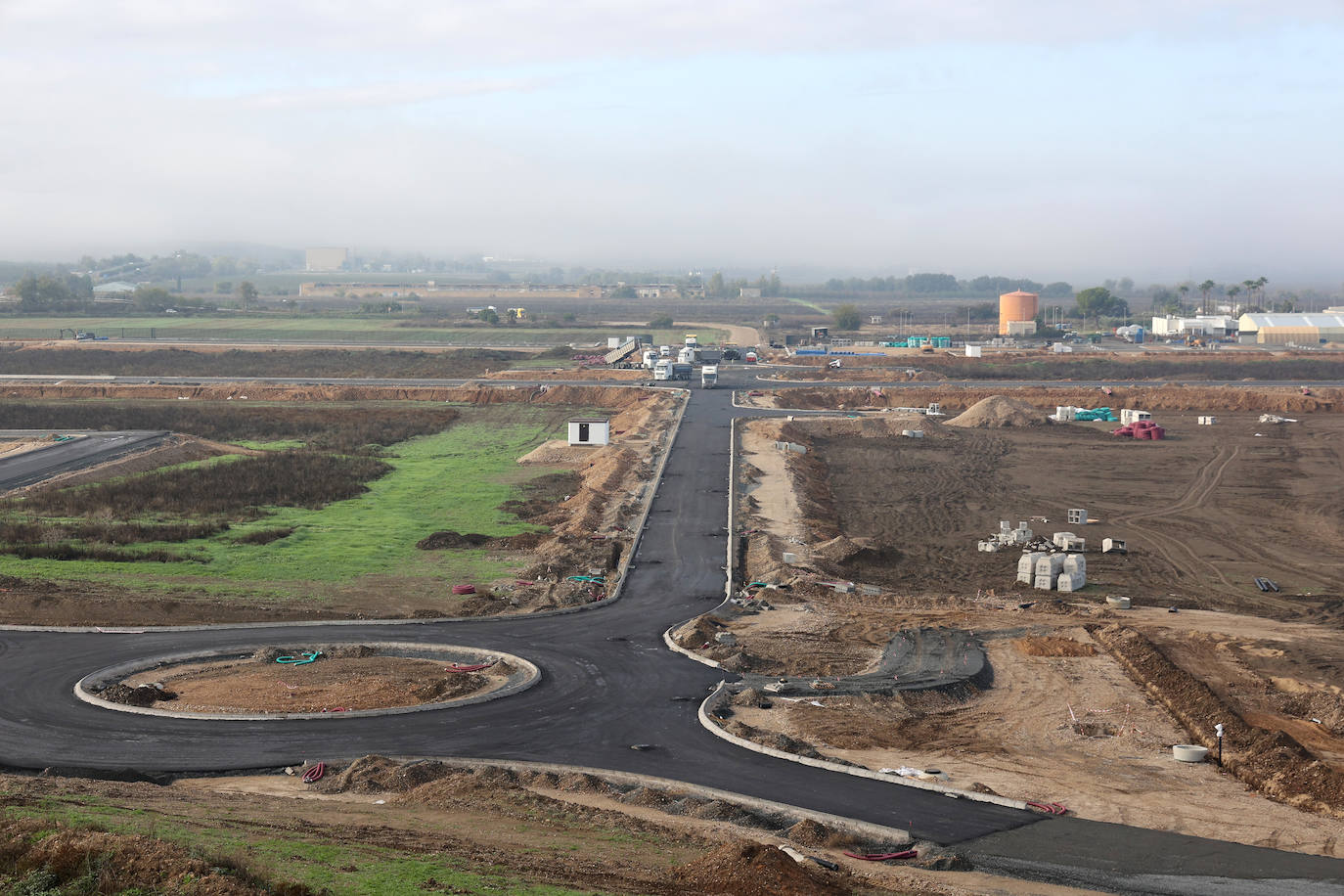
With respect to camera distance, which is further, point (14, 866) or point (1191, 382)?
point (1191, 382)

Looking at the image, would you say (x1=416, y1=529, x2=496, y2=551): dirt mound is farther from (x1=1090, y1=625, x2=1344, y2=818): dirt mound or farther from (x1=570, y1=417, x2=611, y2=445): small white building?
(x1=1090, y1=625, x2=1344, y2=818): dirt mound

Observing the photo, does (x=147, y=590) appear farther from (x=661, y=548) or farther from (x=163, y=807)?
(x=163, y=807)

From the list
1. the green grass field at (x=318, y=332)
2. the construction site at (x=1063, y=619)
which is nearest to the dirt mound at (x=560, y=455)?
the construction site at (x=1063, y=619)

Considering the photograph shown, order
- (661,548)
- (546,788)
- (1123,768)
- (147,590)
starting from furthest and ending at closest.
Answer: (661,548) → (147,590) → (1123,768) → (546,788)

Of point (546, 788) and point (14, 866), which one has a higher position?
point (14, 866)

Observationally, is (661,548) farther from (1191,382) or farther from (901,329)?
(901,329)

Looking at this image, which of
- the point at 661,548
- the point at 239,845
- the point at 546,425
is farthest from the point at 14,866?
the point at 546,425

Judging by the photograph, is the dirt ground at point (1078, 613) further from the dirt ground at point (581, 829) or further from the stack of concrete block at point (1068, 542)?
the dirt ground at point (581, 829)

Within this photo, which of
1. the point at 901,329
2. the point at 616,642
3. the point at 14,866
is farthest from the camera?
the point at 901,329
